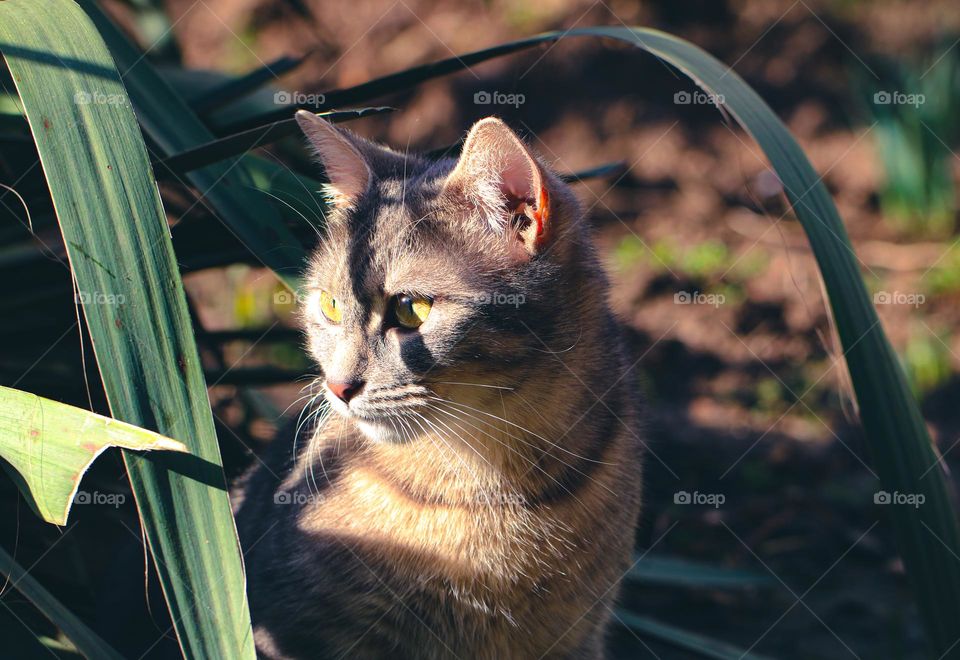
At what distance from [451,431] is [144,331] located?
23.5 inches

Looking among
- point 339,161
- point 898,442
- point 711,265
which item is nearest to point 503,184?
point 339,161

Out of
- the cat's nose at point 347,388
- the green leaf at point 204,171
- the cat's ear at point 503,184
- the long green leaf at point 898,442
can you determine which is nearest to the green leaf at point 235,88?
the green leaf at point 204,171

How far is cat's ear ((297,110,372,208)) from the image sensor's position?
1.72 metres

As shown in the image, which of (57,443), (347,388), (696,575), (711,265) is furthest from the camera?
(711,265)

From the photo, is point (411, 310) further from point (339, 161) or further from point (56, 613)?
point (56, 613)

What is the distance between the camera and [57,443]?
1.26 m

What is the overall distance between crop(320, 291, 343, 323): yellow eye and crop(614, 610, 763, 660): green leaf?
1.02 metres

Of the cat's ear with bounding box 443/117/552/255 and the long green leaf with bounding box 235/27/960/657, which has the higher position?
the cat's ear with bounding box 443/117/552/255

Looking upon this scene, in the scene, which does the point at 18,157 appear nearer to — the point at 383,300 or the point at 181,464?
the point at 383,300

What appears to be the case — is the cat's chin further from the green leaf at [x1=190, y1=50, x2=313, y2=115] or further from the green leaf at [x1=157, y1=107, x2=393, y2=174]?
the green leaf at [x1=190, y1=50, x2=313, y2=115]

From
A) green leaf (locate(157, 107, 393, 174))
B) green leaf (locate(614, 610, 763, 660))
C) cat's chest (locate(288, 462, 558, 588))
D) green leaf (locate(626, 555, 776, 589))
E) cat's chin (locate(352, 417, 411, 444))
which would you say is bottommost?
green leaf (locate(614, 610, 763, 660))

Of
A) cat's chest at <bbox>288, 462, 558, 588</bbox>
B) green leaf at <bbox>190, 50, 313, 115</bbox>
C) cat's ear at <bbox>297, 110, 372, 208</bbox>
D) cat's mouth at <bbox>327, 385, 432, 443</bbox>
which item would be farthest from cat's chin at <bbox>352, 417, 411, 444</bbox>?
green leaf at <bbox>190, 50, 313, 115</bbox>

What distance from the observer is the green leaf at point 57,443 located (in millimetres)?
1224

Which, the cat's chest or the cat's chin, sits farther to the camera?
the cat's chest
